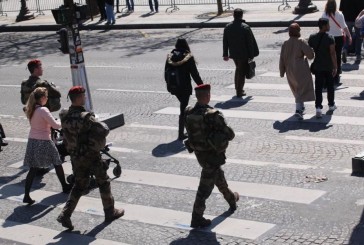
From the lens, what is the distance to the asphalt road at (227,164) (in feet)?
31.8

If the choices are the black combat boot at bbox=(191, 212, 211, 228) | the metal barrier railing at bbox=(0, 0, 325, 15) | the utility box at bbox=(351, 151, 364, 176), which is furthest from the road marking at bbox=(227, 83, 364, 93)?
the metal barrier railing at bbox=(0, 0, 325, 15)

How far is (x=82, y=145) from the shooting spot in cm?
976

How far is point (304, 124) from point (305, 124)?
2 cm

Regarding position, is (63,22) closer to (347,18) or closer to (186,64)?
(186,64)

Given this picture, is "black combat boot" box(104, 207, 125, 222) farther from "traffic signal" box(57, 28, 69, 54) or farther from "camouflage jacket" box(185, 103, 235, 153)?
"traffic signal" box(57, 28, 69, 54)

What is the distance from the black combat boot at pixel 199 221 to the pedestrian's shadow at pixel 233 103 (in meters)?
6.27

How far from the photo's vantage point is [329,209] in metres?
9.93

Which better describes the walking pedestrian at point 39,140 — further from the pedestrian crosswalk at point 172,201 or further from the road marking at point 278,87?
the road marking at point 278,87

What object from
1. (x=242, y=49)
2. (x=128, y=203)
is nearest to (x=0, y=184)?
(x=128, y=203)

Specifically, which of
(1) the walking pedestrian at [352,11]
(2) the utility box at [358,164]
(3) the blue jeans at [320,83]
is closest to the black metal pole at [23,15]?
(1) the walking pedestrian at [352,11]

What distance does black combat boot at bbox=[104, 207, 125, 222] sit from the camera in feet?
33.4

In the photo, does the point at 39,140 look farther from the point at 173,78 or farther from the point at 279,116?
the point at 279,116

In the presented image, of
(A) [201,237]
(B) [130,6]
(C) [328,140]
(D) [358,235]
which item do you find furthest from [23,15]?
(D) [358,235]

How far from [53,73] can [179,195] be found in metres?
11.0
